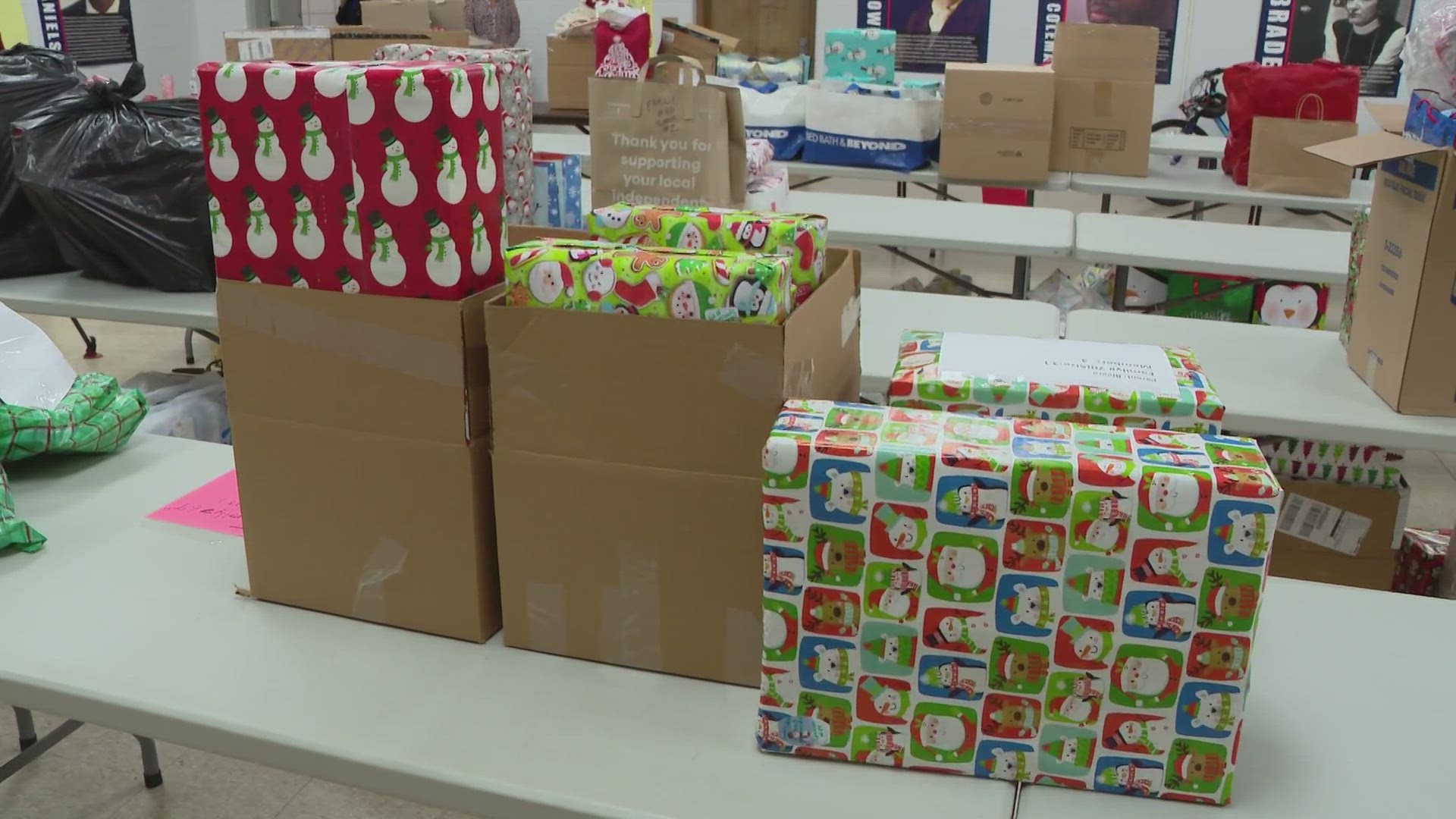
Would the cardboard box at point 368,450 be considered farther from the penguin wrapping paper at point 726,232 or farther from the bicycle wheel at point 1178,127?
the bicycle wheel at point 1178,127

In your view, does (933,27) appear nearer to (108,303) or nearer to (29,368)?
(108,303)

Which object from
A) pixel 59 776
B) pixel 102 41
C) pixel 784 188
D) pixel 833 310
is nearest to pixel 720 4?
pixel 102 41

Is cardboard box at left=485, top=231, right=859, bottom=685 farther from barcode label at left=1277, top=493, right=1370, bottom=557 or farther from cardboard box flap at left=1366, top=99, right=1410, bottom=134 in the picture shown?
barcode label at left=1277, top=493, right=1370, bottom=557

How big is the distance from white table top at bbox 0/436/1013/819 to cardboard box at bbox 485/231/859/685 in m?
0.05

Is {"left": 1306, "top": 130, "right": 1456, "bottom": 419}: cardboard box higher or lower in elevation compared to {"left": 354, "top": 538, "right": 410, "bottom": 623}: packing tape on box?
higher

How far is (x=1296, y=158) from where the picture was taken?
3.82 metres

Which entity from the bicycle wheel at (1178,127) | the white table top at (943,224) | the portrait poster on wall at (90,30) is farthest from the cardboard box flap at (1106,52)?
the portrait poster on wall at (90,30)

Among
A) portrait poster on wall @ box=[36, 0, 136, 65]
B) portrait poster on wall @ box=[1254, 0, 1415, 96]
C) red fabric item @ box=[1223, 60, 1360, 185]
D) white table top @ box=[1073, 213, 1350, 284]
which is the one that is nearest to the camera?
white table top @ box=[1073, 213, 1350, 284]

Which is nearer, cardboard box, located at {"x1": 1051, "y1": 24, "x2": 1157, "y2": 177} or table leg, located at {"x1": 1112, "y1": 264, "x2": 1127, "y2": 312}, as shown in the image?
table leg, located at {"x1": 1112, "y1": 264, "x2": 1127, "y2": 312}

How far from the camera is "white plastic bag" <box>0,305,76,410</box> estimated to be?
5.17 ft

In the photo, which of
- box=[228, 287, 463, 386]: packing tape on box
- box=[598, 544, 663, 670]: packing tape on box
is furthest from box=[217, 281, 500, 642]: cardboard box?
box=[598, 544, 663, 670]: packing tape on box

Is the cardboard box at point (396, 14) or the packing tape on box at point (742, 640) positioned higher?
the cardboard box at point (396, 14)

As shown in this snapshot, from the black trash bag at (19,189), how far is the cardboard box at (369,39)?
108 centimetres

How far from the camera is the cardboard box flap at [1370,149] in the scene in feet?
5.51
